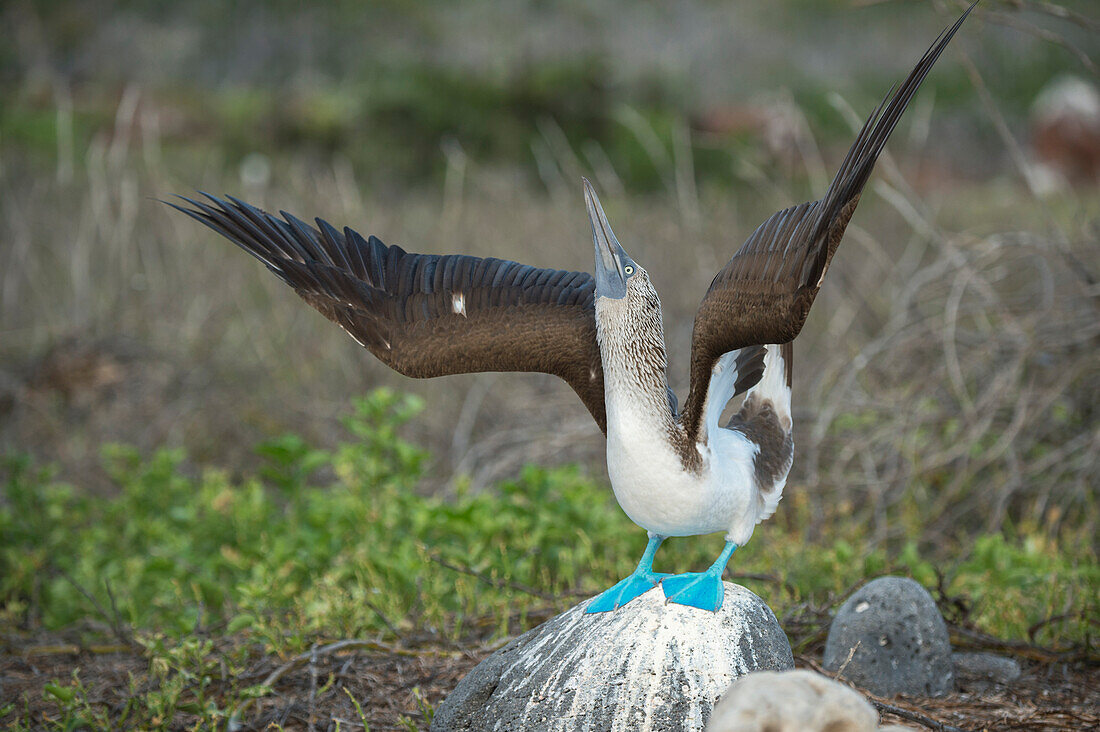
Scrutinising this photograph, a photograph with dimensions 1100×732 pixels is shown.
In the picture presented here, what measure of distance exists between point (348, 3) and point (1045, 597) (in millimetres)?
15903

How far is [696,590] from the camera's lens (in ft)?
8.77

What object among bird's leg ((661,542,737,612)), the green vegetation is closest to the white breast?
bird's leg ((661,542,737,612))

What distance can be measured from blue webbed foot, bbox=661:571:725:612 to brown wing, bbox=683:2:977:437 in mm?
667

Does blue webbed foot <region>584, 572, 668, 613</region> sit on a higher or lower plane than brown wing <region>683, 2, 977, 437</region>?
lower

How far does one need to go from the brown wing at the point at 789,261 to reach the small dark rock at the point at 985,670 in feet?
5.22

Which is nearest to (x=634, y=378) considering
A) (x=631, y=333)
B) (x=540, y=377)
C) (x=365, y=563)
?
(x=631, y=333)

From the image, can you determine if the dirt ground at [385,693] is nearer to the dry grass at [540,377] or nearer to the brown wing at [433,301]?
the brown wing at [433,301]

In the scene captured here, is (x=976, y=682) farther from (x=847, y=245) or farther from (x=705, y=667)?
(x=847, y=245)

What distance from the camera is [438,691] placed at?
3078mm

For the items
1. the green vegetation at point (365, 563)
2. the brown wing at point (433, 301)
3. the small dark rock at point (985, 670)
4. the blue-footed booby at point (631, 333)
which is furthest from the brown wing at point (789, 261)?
the small dark rock at point (985, 670)

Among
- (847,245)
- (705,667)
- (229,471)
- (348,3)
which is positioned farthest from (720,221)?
(348,3)

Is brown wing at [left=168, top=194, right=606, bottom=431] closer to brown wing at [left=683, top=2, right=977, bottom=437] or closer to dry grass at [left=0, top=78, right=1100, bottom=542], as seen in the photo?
brown wing at [left=683, top=2, right=977, bottom=437]

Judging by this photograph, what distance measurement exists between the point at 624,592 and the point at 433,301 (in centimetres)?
99

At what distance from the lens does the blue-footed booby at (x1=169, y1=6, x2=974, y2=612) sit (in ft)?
7.41
